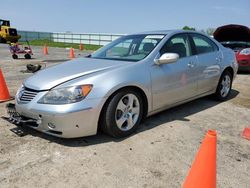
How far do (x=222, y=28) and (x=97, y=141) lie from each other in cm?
802

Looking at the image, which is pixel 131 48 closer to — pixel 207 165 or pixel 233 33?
pixel 207 165

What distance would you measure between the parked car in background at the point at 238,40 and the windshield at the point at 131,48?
5.72 meters

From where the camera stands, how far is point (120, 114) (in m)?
3.74

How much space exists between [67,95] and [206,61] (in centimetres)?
287

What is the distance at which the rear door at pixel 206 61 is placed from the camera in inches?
193

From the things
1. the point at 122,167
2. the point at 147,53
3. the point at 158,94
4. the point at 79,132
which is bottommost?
the point at 122,167

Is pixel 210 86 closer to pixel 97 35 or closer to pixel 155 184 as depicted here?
pixel 155 184

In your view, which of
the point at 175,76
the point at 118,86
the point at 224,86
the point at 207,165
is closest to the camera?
the point at 207,165

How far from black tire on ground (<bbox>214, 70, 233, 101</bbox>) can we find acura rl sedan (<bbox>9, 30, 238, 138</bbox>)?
536 mm

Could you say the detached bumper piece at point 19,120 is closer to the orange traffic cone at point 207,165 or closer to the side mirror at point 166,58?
the side mirror at point 166,58

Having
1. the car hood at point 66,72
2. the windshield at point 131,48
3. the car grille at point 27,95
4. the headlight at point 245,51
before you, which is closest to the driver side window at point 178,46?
the windshield at point 131,48

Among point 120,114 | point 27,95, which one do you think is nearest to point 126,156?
point 120,114

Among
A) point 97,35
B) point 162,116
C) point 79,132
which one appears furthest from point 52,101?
point 97,35

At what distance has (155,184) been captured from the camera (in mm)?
2678
